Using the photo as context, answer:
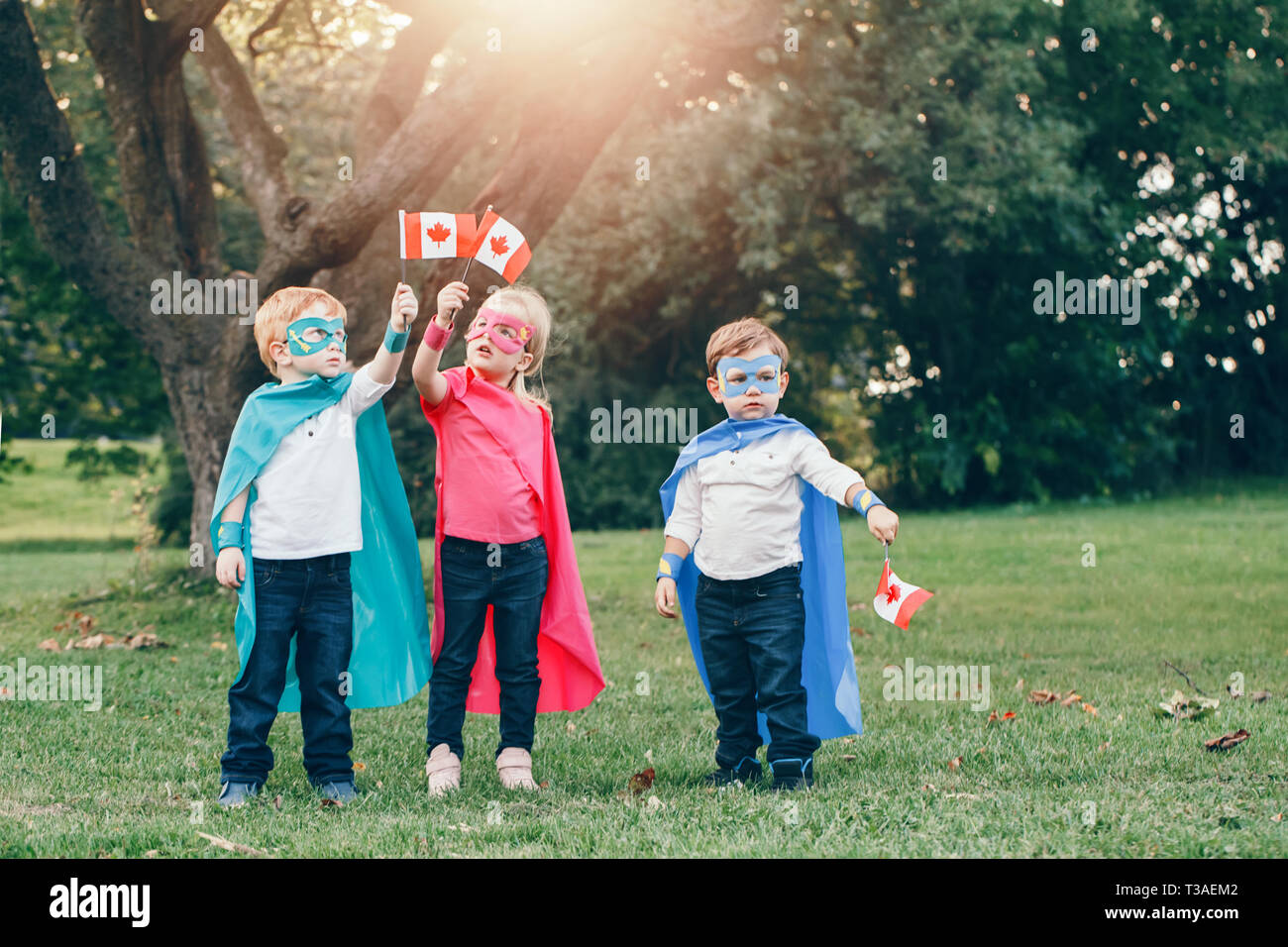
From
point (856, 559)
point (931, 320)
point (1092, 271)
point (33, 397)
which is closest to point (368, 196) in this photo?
point (856, 559)

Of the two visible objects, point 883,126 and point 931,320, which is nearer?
point 883,126

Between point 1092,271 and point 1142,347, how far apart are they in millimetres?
1697

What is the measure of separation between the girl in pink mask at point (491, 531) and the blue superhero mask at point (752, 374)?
30.0 inches

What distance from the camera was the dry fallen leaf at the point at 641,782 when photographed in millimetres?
4840

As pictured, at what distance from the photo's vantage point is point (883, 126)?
59.7 feet

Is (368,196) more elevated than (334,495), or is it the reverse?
(368,196)

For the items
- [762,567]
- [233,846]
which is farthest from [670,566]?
[233,846]

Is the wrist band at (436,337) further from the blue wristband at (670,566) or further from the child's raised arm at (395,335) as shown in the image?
the blue wristband at (670,566)

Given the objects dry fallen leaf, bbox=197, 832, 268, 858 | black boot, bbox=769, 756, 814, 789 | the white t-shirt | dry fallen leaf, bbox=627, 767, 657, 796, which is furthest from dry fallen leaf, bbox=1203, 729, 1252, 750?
dry fallen leaf, bbox=197, 832, 268, 858

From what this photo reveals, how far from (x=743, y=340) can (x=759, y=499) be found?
24.7 inches

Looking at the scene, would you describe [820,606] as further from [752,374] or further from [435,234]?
[435,234]

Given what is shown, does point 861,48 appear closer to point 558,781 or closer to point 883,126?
point 883,126

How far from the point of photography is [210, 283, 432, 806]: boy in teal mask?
472cm
